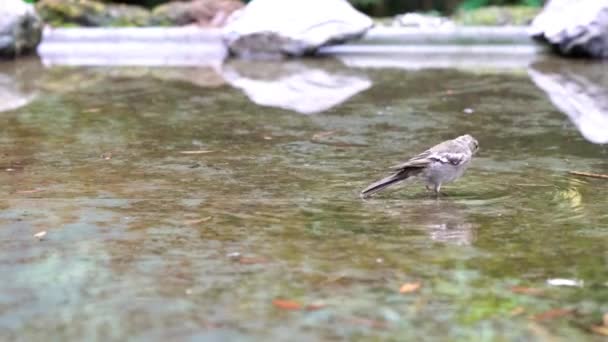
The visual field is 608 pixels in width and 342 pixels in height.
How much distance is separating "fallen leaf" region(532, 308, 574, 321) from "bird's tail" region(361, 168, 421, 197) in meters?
1.66

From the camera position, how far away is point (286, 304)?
2977 millimetres

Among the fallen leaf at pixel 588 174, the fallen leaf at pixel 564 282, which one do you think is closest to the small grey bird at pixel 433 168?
the fallen leaf at pixel 588 174

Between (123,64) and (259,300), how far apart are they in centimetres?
762

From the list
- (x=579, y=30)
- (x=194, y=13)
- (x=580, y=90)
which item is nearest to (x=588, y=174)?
(x=580, y=90)

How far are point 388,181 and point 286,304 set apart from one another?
5.41ft

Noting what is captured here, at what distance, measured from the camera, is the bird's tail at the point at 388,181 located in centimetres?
450

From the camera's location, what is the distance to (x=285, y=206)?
4305mm

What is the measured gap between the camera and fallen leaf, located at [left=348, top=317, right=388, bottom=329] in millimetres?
2805

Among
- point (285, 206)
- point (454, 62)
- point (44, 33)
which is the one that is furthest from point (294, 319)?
point (44, 33)

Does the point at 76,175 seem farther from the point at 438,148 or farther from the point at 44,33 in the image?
the point at 44,33

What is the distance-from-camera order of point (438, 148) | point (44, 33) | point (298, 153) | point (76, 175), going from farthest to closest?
point (44, 33), point (298, 153), point (76, 175), point (438, 148)

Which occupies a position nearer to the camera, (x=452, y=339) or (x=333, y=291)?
(x=452, y=339)

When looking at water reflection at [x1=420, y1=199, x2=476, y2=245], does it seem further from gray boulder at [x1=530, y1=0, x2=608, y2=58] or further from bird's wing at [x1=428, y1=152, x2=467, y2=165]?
gray boulder at [x1=530, y1=0, x2=608, y2=58]

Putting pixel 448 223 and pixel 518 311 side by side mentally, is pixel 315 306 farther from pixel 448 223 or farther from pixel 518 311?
pixel 448 223
